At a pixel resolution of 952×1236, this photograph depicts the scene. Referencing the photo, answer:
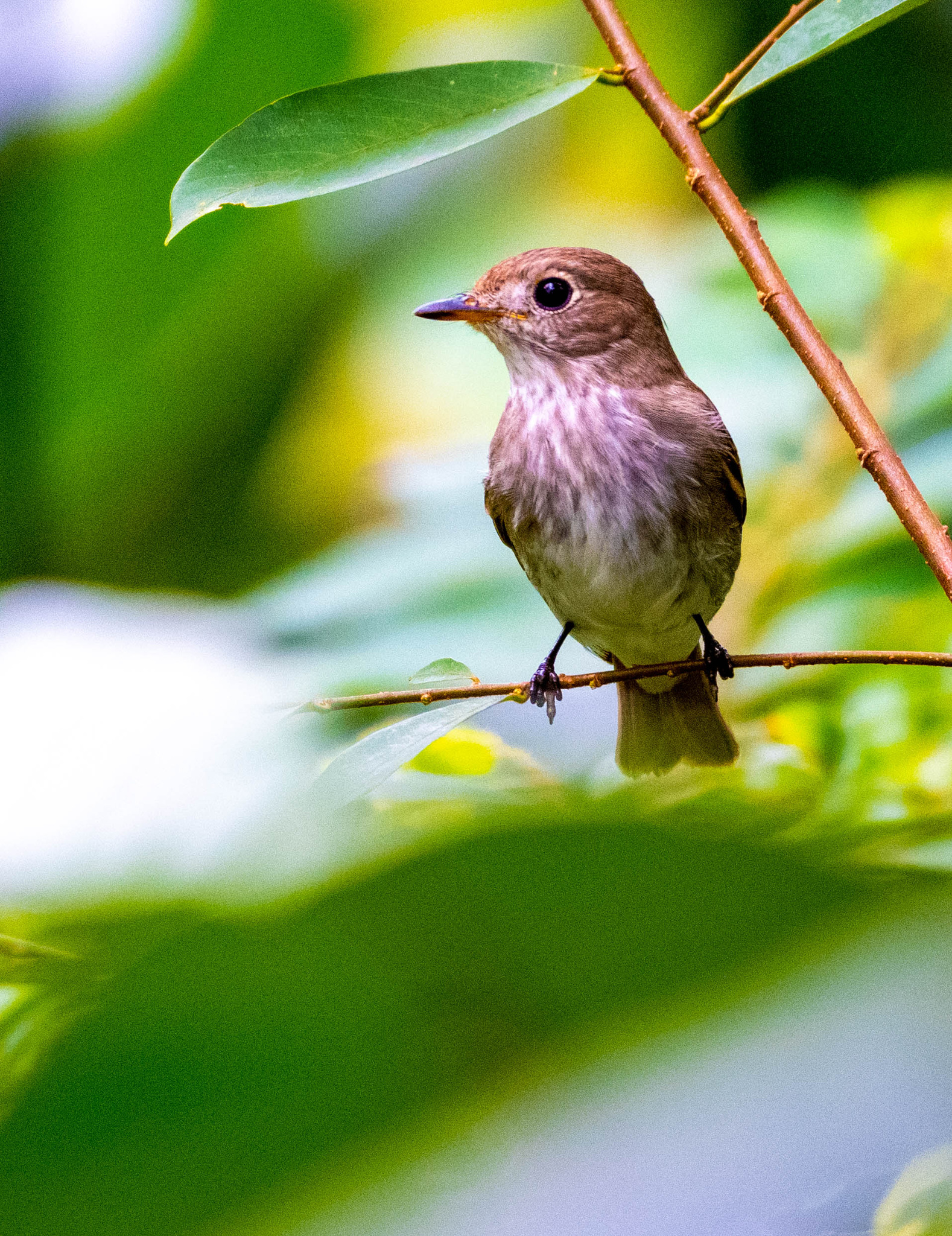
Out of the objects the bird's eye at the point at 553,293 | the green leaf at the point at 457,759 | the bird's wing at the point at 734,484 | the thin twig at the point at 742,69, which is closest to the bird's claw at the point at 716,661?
the bird's wing at the point at 734,484

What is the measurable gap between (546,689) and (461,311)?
712mm

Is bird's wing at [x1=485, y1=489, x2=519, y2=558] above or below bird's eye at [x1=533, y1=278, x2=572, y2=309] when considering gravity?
below

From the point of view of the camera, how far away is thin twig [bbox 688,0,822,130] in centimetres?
143

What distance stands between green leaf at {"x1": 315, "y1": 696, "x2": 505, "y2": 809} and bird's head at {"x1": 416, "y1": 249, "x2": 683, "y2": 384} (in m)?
1.34

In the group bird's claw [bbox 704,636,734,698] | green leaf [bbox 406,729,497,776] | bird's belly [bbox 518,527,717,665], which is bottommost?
green leaf [bbox 406,729,497,776]

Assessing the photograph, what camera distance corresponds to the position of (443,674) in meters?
1.59

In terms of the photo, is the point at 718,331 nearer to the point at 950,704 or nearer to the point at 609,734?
the point at 609,734

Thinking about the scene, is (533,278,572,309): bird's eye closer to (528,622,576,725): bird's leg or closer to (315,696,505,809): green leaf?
(528,622,576,725): bird's leg

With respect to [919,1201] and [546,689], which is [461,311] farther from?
[919,1201]

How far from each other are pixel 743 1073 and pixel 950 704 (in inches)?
53.1

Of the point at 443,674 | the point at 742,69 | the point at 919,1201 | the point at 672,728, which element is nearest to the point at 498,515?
the point at 672,728

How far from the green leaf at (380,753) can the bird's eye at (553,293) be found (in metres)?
1.38

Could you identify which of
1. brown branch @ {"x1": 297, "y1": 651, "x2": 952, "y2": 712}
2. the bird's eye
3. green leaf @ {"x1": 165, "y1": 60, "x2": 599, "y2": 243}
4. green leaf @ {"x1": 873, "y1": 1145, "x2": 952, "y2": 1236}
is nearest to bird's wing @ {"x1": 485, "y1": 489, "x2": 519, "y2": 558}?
the bird's eye

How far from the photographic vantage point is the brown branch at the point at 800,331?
1224mm
